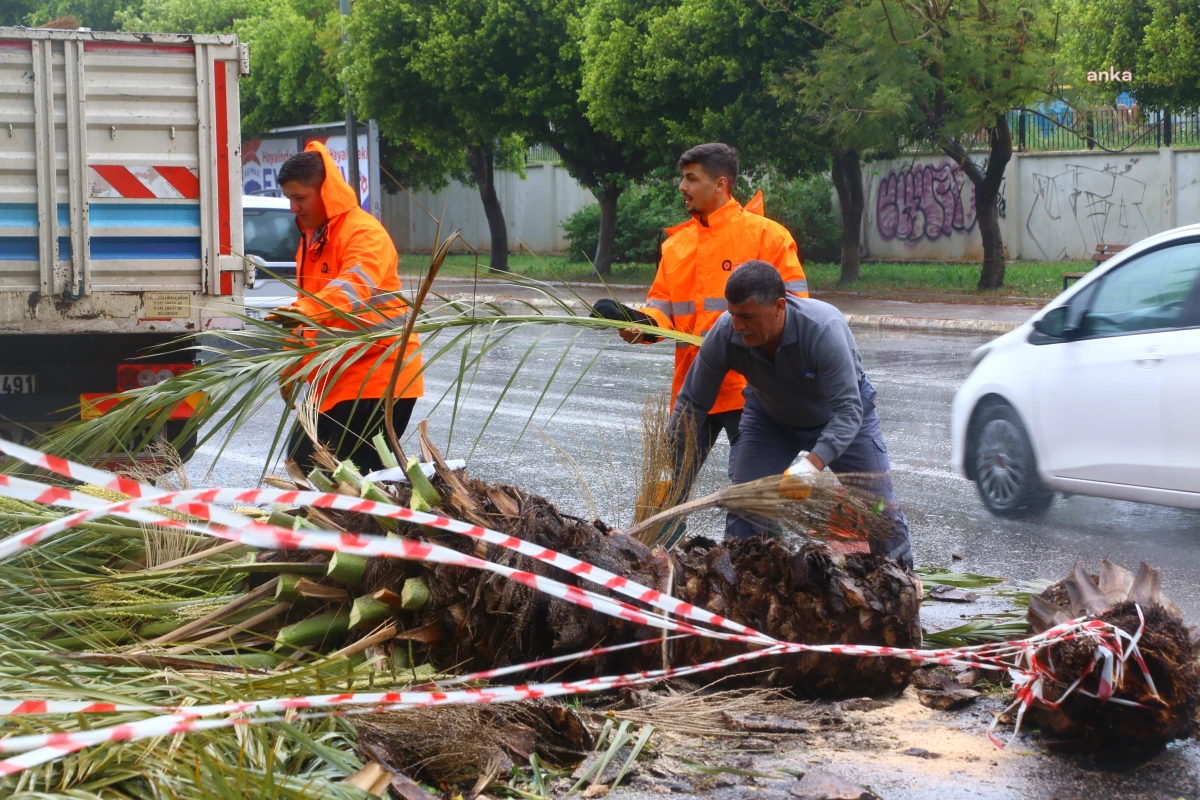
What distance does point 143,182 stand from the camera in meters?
6.13

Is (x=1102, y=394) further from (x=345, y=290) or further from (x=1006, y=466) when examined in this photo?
(x=345, y=290)

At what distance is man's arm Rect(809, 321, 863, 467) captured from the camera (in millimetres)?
4410

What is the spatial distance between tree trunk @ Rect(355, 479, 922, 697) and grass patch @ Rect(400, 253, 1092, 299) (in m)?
14.7

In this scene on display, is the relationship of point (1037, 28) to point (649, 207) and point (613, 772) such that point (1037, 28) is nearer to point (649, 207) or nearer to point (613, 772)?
point (649, 207)

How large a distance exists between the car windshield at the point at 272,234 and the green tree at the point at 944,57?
9025mm

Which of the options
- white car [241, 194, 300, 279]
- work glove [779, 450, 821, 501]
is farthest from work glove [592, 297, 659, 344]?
white car [241, 194, 300, 279]

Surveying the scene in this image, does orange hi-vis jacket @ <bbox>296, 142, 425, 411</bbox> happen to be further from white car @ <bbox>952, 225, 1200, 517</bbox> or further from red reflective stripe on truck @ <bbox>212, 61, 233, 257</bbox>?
white car @ <bbox>952, 225, 1200, 517</bbox>

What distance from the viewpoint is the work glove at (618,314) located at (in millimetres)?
4887


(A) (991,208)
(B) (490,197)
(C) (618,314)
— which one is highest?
(B) (490,197)

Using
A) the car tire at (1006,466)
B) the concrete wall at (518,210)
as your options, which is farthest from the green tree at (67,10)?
the car tire at (1006,466)

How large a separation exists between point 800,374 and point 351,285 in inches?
67.9

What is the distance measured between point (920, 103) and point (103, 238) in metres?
15.5

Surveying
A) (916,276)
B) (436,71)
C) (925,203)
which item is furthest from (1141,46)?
(436,71)

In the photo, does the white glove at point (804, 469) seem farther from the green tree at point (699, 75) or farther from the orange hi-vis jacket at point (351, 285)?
the green tree at point (699, 75)
